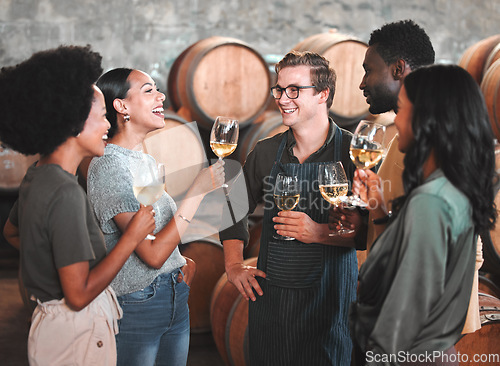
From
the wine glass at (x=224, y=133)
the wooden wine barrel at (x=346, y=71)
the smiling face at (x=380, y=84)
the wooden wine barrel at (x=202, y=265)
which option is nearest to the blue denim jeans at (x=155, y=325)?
the wine glass at (x=224, y=133)

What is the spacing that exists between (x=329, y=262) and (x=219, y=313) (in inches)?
51.7

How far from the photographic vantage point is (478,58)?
162 inches

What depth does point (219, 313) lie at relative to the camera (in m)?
3.29

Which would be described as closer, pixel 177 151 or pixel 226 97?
pixel 177 151

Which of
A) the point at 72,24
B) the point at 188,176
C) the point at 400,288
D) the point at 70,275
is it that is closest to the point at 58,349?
the point at 70,275

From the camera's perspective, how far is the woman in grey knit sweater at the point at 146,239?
1.92m

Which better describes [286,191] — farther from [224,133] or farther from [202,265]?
[202,265]

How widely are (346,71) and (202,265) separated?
6.21ft

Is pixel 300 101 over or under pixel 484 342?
over

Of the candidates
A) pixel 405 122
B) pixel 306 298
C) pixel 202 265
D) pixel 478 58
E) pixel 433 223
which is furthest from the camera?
→ pixel 478 58

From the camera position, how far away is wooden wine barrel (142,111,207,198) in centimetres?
394

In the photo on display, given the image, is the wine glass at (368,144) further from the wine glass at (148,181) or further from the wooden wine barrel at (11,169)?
the wooden wine barrel at (11,169)

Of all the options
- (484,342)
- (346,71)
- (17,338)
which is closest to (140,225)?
(484,342)

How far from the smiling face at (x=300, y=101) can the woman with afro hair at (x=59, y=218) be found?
89cm
